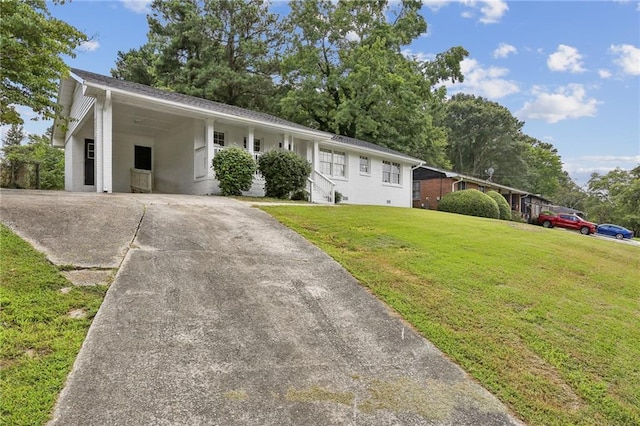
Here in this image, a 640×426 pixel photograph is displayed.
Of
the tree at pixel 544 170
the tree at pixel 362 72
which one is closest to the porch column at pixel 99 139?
the tree at pixel 362 72

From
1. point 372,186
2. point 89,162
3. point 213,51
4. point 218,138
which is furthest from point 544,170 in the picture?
point 89,162

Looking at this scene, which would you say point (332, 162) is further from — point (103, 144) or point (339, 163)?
point (103, 144)

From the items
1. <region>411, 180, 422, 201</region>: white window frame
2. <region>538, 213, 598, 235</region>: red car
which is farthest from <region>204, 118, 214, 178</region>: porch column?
<region>538, 213, 598, 235</region>: red car

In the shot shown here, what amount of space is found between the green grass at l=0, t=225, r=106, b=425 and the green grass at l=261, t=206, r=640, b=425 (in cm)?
313

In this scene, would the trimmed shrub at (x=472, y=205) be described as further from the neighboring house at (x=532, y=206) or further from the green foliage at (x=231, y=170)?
the neighboring house at (x=532, y=206)

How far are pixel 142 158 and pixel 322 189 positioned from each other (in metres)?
8.09

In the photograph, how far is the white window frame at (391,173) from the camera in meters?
21.1

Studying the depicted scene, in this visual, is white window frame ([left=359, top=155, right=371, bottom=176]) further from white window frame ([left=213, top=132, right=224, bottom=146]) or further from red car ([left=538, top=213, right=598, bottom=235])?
red car ([left=538, top=213, right=598, bottom=235])

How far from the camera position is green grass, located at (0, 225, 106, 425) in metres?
2.30

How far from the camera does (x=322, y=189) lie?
16.3 meters

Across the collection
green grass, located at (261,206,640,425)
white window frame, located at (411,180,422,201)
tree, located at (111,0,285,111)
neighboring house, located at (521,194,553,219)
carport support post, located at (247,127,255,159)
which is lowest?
green grass, located at (261,206,640,425)

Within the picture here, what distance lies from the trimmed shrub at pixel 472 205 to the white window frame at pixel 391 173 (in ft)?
10.9

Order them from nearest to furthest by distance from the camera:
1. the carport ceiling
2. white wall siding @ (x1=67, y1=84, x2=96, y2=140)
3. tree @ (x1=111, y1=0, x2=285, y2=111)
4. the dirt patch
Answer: the dirt patch, white wall siding @ (x1=67, y1=84, x2=96, y2=140), the carport ceiling, tree @ (x1=111, y1=0, x2=285, y2=111)

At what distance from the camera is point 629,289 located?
650 cm
